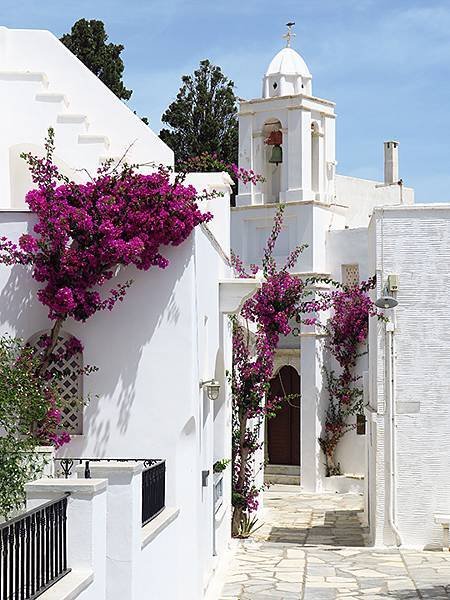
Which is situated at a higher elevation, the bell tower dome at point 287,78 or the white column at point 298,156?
the bell tower dome at point 287,78

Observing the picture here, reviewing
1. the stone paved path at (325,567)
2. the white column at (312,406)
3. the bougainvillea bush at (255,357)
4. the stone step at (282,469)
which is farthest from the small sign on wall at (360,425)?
the stone paved path at (325,567)

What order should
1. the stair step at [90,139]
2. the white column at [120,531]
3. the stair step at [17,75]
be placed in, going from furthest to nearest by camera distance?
1. the stair step at [17,75]
2. the stair step at [90,139]
3. the white column at [120,531]

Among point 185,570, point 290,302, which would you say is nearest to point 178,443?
point 185,570

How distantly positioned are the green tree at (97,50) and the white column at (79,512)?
1151 inches

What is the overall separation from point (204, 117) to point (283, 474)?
17.6m

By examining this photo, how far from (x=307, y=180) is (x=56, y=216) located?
17.9m

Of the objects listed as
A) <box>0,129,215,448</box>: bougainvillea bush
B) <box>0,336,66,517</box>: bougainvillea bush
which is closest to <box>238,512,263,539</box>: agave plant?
<box>0,336,66,517</box>: bougainvillea bush

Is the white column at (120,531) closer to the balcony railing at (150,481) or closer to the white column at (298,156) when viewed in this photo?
the balcony railing at (150,481)

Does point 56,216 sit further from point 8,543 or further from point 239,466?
point 239,466

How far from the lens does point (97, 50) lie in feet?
121

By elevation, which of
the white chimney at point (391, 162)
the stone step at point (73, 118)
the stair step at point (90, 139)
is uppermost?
the white chimney at point (391, 162)

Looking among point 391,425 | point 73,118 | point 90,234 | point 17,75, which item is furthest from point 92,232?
point 391,425

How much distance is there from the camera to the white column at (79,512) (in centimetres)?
842

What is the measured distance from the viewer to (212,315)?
1544 cm
